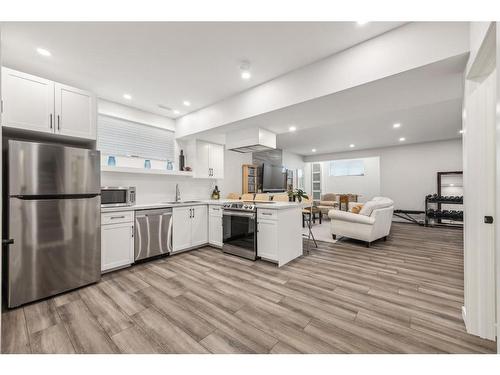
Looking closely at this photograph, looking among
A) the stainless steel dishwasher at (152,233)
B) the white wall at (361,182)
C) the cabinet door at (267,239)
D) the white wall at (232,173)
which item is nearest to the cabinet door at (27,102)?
the stainless steel dishwasher at (152,233)

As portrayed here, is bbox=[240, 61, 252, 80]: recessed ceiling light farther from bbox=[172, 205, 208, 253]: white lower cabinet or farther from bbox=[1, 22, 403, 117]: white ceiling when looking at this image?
bbox=[172, 205, 208, 253]: white lower cabinet

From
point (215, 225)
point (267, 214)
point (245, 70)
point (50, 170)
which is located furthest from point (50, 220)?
point (245, 70)

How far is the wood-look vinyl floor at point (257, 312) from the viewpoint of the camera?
1.65 metres

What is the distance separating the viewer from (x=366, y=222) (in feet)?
13.5

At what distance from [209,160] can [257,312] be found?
3.36m

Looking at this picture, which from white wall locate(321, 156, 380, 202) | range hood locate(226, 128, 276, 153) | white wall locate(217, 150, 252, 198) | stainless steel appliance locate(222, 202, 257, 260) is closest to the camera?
stainless steel appliance locate(222, 202, 257, 260)

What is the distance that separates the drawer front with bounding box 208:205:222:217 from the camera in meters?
4.01

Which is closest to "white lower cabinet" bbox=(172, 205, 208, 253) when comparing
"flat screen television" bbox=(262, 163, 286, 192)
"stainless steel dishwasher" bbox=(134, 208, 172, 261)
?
"stainless steel dishwasher" bbox=(134, 208, 172, 261)

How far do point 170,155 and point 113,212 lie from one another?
1.85 metres

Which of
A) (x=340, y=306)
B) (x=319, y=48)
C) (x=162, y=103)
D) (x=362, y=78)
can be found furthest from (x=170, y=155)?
(x=340, y=306)

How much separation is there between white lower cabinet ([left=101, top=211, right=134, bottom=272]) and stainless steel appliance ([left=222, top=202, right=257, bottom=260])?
4.74 ft

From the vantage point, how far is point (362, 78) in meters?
2.25
